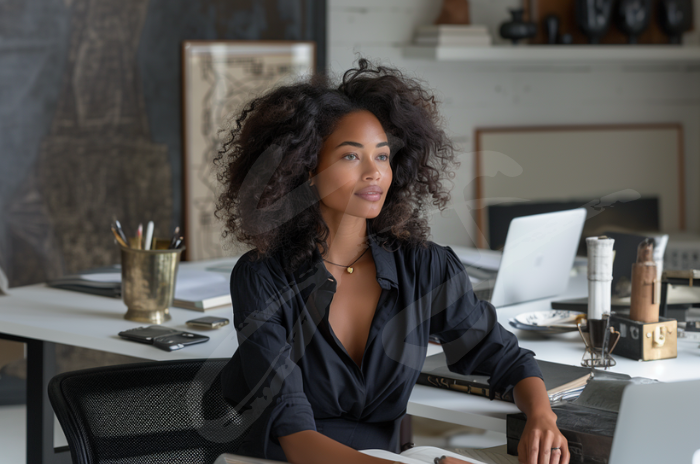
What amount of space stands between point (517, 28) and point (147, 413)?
246 cm

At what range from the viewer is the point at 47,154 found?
2812mm

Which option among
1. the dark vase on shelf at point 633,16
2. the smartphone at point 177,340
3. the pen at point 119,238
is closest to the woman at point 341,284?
the smartphone at point 177,340

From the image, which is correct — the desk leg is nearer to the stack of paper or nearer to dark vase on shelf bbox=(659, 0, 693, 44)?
the stack of paper

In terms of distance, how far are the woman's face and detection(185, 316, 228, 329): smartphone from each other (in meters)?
0.51

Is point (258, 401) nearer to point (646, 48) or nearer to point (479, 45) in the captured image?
point (479, 45)

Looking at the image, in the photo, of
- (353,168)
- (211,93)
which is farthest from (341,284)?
(211,93)

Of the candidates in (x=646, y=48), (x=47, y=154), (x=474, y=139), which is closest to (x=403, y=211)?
(x=47, y=154)

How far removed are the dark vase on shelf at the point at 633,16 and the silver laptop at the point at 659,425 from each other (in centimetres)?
269

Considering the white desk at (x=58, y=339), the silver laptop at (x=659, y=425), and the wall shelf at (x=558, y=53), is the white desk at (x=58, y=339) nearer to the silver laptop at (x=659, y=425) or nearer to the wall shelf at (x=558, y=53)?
the silver laptop at (x=659, y=425)

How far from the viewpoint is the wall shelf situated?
3.13 meters

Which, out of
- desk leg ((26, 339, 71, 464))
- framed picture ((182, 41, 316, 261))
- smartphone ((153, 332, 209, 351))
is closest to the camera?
smartphone ((153, 332, 209, 351))

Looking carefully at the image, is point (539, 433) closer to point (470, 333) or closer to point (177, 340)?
point (470, 333)

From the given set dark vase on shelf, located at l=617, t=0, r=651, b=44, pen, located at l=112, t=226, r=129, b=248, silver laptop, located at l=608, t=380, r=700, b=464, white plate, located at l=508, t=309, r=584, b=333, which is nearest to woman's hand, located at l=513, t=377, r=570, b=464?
silver laptop, located at l=608, t=380, r=700, b=464

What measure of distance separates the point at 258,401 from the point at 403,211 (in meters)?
0.42
